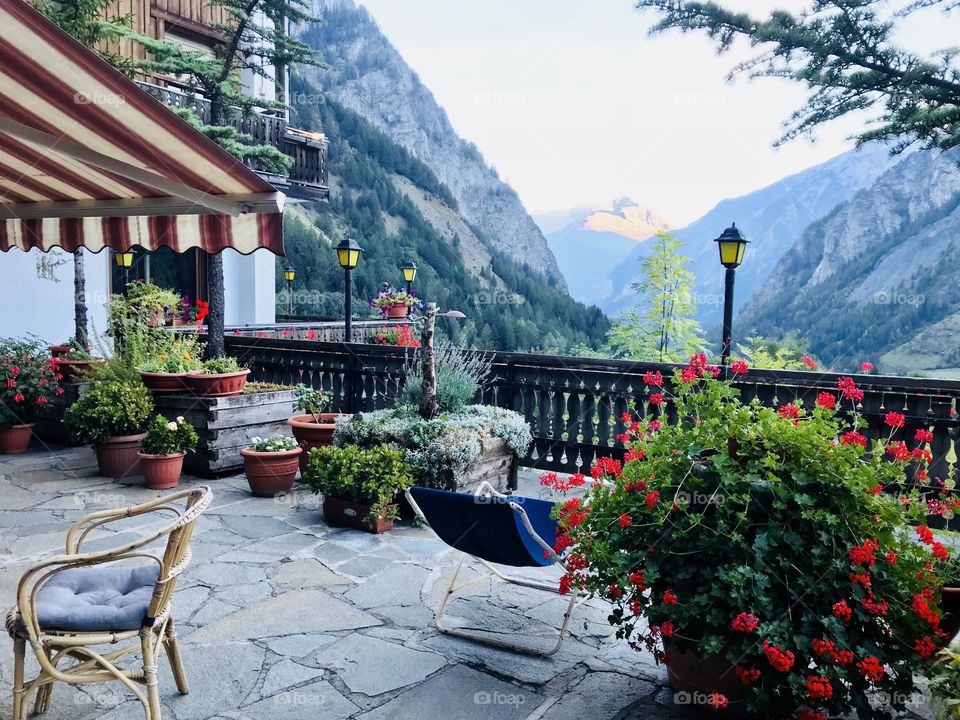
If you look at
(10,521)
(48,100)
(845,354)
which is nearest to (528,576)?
(48,100)

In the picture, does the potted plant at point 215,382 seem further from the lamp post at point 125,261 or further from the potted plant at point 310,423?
the lamp post at point 125,261

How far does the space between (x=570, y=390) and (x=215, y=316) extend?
5.12 meters

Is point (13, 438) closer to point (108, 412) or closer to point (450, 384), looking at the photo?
point (108, 412)

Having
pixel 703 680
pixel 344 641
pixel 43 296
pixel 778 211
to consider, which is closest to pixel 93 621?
pixel 344 641

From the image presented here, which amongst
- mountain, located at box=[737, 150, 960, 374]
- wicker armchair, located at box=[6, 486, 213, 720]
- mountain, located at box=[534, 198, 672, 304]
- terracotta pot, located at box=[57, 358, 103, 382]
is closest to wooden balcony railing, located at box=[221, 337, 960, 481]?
terracotta pot, located at box=[57, 358, 103, 382]

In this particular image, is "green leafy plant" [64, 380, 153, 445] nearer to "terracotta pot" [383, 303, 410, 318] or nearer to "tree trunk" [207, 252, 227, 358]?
"tree trunk" [207, 252, 227, 358]

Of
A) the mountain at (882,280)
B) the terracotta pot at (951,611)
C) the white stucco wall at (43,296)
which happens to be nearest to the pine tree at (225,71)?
the white stucco wall at (43,296)

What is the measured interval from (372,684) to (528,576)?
1490 millimetres

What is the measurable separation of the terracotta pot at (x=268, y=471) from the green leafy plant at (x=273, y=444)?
13 centimetres

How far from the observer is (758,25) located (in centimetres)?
902

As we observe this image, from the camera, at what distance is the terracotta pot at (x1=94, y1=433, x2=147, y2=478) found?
636 centimetres

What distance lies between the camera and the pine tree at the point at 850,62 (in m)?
8.41

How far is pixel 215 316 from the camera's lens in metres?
9.21

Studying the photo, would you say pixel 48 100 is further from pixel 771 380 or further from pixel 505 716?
pixel 771 380
